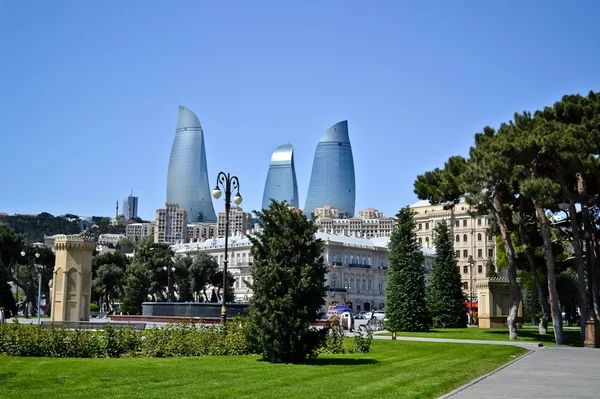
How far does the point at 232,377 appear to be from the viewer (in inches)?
607

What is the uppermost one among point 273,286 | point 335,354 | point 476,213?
point 476,213

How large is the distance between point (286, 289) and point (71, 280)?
30067 millimetres

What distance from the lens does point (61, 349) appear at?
64.6ft

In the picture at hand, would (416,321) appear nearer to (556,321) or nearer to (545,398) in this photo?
(556,321)

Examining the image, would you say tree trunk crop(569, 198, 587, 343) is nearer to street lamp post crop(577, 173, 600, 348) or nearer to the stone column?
street lamp post crop(577, 173, 600, 348)

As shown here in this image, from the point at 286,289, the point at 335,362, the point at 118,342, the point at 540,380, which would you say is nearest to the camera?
the point at 540,380

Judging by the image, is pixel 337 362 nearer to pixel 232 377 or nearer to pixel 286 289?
pixel 286 289

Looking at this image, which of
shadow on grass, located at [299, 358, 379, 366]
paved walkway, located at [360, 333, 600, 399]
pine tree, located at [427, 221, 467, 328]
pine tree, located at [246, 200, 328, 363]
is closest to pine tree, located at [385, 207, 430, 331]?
pine tree, located at [427, 221, 467, 328]

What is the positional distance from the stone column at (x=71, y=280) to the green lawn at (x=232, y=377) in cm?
2745

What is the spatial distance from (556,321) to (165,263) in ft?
189

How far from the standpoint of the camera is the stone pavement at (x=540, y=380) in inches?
556

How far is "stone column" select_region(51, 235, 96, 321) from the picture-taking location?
4469 centimetres

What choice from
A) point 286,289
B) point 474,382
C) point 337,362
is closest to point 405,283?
point 337,362

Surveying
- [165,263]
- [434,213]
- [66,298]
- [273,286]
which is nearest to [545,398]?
[273,286]
